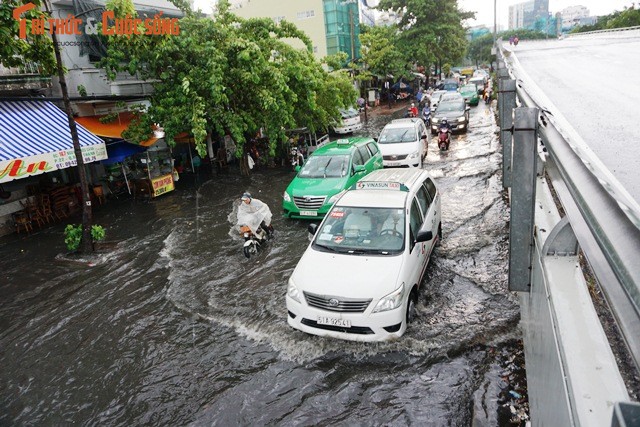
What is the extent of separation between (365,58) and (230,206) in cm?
2605

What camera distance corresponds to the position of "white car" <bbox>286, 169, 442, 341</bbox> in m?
5.86

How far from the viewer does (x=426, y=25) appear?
127 ft

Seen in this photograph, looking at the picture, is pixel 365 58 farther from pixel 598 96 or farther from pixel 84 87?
pixel 598 96

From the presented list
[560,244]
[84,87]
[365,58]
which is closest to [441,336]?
[560,244]

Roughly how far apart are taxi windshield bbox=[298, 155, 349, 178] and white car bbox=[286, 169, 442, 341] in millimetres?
4065

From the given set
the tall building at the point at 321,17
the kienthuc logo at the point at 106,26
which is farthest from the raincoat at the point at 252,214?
the tall building at the point at 321,17

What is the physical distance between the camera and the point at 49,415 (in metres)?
5.54

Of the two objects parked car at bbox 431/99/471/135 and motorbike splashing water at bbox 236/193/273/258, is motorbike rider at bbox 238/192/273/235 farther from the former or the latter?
parked car at bbox 431/99/471/135

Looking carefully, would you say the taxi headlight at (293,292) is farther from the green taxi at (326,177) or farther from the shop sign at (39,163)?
the shop sign at (39,163)

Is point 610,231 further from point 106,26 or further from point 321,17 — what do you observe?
point 321,17

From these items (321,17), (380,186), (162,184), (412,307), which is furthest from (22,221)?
(321,17)

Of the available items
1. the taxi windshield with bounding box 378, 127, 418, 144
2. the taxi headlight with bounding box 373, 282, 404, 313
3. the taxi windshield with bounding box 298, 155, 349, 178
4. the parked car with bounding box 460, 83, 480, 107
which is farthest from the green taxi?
the parked car with bounding box 460, 83, 480, 107

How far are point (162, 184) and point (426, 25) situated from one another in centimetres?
3161

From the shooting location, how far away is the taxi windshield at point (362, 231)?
22.0 feet
